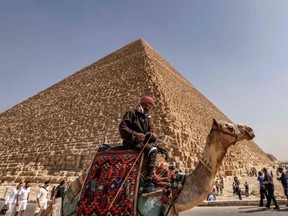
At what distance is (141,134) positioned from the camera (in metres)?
2.57

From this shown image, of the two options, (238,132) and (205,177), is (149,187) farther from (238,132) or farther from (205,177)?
(238,132)

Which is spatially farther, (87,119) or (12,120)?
(12,120)

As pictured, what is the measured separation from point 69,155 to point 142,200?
1850 centimetres

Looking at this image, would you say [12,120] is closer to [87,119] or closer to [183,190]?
[87,119]

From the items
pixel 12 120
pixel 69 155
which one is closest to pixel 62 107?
pixel 12 120

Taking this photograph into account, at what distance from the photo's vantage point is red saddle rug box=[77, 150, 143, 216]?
2.31m

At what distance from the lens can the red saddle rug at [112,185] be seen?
2.31 m

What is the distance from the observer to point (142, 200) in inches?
91.0

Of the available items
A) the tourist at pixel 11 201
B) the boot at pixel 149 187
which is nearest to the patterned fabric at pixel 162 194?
the boot at pixel 149 187

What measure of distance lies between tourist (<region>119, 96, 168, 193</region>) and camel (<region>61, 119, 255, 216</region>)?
11.8 inches

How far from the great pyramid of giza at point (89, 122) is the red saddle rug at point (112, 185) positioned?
11.4 metres

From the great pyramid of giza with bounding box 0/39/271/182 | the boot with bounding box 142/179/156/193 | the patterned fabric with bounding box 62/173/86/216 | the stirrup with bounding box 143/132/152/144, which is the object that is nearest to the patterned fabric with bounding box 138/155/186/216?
the boot with bounding box 142/179/156/193

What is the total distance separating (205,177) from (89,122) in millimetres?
22962

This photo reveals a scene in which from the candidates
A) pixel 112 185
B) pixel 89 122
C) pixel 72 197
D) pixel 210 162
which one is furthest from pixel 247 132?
pixel 89 122
